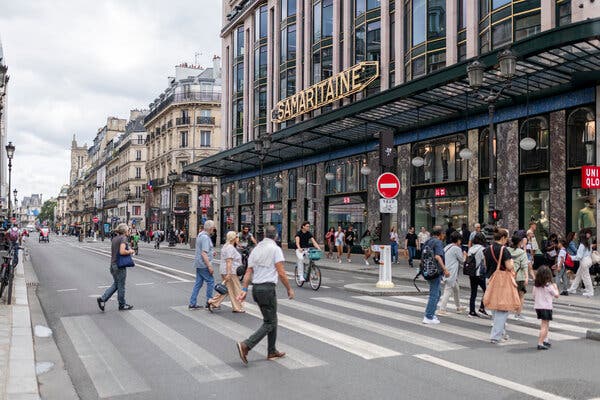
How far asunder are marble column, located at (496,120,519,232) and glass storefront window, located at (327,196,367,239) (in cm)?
997

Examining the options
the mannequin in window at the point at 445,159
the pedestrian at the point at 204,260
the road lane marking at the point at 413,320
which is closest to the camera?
the road lane marking at the point at 413,320

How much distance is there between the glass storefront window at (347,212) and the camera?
32125mm

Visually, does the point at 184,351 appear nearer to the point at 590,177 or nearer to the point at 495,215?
the point at 495,215

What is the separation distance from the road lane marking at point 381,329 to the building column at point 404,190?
56.8 feet

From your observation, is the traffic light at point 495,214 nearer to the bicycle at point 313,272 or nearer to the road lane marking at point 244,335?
the bicycle at point 313,272

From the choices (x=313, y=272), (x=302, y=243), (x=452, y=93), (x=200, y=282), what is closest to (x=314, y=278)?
(x=313, y=272)

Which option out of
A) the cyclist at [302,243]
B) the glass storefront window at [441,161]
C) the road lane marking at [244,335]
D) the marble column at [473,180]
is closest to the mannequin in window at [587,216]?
the marble column at [473,180]

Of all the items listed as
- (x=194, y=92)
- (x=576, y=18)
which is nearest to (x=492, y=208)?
(x=576, y=18)

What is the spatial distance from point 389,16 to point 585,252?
1941cm

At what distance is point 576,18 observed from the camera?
782 inches

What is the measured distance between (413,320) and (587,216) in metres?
12.0

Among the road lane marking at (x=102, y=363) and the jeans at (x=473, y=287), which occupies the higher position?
the jeans at (x=473, y=287)

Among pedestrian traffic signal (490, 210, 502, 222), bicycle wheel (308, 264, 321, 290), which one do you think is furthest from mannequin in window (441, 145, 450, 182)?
bicycle wheel (308, 264, 321, 290)

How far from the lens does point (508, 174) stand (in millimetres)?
22422
